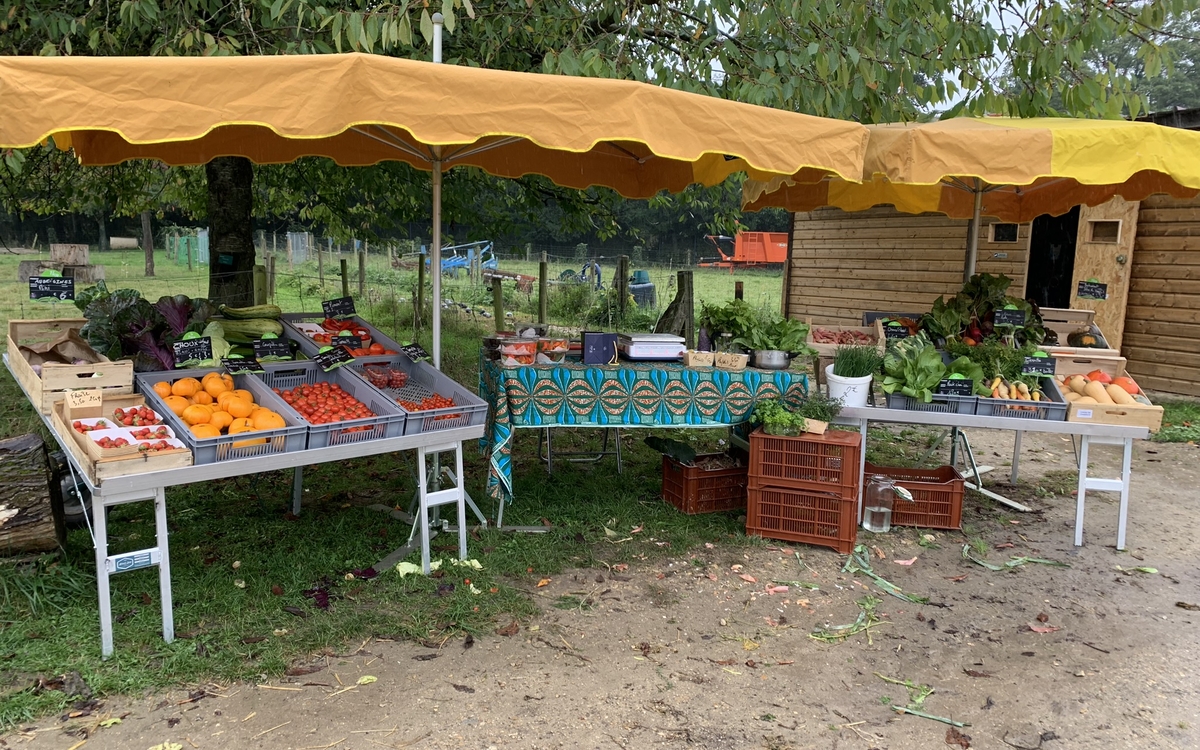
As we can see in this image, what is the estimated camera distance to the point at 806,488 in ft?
15.3

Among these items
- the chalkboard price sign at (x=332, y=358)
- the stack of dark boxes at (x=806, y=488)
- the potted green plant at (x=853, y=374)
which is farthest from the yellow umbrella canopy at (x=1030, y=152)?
the chalkboard price sign at (x=332, y=358)

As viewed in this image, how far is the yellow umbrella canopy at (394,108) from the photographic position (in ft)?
9.39

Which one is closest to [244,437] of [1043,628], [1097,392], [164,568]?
[164,568]

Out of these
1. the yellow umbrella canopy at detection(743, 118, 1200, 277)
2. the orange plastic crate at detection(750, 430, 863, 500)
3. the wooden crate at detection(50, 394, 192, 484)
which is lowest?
the orange plastic crate at detection(750, 430, 863, 500)

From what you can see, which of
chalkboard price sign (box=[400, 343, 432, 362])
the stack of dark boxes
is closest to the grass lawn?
the stack of dark boxes

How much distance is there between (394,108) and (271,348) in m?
1.86

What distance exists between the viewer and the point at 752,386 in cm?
489

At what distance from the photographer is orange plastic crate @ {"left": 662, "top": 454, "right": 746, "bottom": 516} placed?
516 centimetres

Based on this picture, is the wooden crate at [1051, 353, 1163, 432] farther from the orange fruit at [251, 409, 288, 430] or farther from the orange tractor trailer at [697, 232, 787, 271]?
the orange tractor trailer at [697, 232, 787, 271]

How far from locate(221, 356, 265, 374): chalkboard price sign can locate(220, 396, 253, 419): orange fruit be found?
0.47 metres

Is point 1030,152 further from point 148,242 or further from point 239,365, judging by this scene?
point 148,242

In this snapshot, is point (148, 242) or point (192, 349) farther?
point (148, 242)

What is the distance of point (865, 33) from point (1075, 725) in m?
4.40

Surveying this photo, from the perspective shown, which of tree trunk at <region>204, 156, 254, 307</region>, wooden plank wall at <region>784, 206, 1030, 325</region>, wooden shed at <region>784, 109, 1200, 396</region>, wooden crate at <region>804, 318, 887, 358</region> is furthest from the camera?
wooden plank wall at <region>784, 206, 1030, 325</region>
